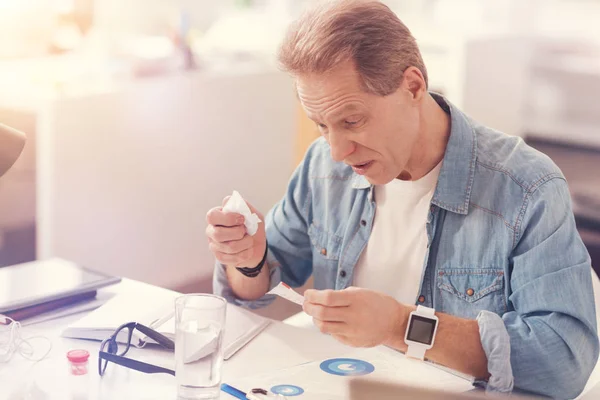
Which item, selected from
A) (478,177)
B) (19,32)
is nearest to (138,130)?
(19,32)

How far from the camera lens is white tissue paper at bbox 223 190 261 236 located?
1394mm

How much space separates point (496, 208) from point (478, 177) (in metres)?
0.07

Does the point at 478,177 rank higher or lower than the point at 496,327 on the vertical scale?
higher

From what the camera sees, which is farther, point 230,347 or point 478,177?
point 478,177

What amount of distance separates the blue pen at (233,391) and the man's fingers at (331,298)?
162 millimetres

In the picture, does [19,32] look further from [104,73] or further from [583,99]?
[583,99]

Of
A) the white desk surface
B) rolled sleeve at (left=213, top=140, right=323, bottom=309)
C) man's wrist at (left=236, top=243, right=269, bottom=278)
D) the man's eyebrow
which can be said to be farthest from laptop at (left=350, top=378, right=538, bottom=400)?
rolled sleeve at (left=213, top=140, right=323, bottom=309)

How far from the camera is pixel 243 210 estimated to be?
1408 mm

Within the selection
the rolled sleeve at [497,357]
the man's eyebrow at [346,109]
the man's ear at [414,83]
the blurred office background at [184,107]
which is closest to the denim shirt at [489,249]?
the rolled sleeve at [497,357]

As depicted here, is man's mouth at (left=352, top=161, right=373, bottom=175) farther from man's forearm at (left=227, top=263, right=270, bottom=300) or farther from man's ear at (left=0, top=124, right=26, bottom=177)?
man's ear at (left=0, top=124, right=26, bottom=177)

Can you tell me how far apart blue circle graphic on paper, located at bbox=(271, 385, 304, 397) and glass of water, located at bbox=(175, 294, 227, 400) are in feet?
0.26

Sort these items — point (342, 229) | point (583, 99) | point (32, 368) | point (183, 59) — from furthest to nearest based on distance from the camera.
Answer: point (583, 99)
point (183, 59)
point (342, 229)
point (32, 368)

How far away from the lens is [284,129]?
11.9 feet

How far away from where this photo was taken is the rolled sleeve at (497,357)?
123cm
